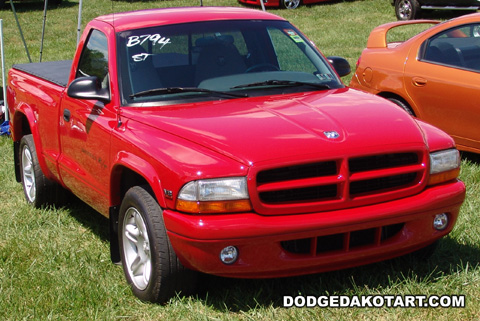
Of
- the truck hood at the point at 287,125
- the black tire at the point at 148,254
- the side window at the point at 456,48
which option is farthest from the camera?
the side window at the point at 456,48

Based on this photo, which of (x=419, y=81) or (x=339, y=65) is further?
(x=419, y=81)

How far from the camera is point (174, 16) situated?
5.34 m

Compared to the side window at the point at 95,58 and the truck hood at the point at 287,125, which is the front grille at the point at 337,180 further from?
the side window at the point at 95,58

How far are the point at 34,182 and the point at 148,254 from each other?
2.53m

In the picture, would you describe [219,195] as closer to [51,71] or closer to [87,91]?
[87,91]

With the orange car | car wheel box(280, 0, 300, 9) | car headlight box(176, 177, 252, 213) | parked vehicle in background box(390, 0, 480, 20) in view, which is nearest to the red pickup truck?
car headlight box(176, 177, 252, 213)

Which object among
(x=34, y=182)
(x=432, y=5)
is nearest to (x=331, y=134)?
(x=34, y=182)

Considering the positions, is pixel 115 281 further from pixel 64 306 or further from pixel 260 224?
pixel 260 224

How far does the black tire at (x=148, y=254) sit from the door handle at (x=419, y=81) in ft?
12.9

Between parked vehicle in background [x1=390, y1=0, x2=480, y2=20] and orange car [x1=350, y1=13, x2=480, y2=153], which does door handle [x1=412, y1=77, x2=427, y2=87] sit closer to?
orange car [x1=350, y1=13, x2=480, y2=153]

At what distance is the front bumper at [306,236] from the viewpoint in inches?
150

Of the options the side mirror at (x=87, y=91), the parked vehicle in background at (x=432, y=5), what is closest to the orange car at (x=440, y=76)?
the side mirror at (x=87, y=91)

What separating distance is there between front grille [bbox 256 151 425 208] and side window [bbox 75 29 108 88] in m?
1.67

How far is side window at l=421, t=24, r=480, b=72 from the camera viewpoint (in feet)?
23.7
